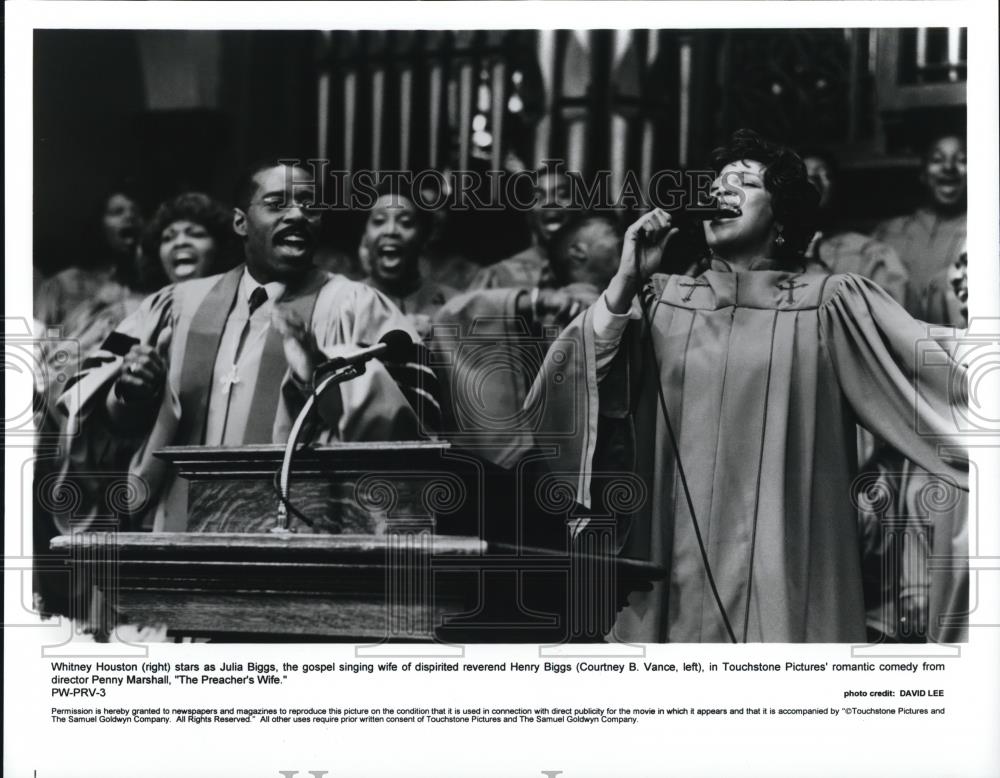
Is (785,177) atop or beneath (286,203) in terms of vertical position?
atop

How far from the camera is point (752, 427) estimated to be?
14.0ft

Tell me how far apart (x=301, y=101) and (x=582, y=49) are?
3.16ft

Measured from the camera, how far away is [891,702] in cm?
427

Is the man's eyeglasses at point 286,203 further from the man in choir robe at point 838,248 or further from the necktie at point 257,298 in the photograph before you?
the man in choir robe at point 838,248

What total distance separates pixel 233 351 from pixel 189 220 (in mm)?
467

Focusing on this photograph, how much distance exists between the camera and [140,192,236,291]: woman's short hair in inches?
172

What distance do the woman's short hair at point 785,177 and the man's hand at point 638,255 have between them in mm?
264

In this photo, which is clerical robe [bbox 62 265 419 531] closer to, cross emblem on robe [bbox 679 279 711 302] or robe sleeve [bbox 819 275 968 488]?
cross emblem on robe [bbox 679 279 711 302]

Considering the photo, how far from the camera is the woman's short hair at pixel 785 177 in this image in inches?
170

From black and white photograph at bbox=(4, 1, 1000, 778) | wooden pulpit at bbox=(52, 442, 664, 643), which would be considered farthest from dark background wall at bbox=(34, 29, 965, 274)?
wooden pulpit at bbox=(52, 442, 664, 643)

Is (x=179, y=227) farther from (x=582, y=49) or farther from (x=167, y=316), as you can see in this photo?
(x=582, y=49)

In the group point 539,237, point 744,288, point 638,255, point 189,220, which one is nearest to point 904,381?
point 744,288

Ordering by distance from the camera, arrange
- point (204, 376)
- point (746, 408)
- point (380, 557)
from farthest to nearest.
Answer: point (204, 376) → point (746, 408) → point (380, 557)

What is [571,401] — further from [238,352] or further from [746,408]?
[238,352]
